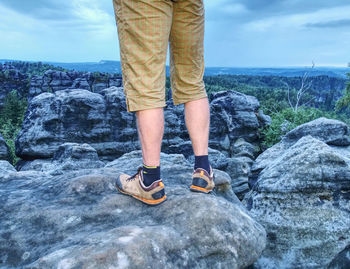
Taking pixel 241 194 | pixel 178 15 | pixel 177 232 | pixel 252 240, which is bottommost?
pixel 241 194

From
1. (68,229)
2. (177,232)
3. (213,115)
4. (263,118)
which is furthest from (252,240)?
(263,118)

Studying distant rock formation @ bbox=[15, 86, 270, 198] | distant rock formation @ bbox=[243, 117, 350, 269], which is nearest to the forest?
distant rock formation @ bbox=[15, 86, 270, 198]

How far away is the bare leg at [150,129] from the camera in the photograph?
3.09 m

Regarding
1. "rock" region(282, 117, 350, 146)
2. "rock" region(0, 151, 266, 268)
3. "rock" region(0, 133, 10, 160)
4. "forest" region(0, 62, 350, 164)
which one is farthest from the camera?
"forest" region(0, 62, 350, 164)

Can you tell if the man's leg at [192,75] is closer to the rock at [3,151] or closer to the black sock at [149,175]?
the black sock at [149,175]

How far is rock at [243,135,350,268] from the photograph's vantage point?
4.34m

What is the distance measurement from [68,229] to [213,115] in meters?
14.6

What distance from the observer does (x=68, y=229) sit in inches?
116

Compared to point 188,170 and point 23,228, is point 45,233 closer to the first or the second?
point 23,228

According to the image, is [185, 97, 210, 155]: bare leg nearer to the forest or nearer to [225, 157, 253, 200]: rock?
[225, 157, 253, 200]: rock

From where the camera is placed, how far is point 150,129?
3102mm

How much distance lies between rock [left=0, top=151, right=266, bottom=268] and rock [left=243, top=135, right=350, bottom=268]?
146cm

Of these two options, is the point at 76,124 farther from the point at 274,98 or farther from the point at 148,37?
the point at 274,98

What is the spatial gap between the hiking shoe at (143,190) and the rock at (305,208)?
1965 millimetres
